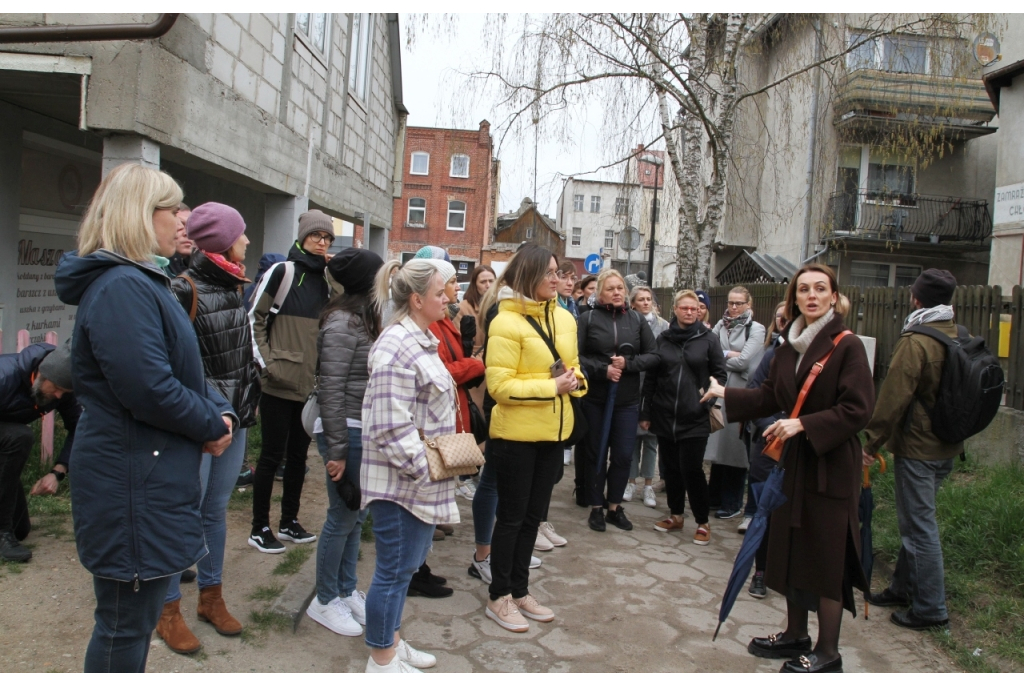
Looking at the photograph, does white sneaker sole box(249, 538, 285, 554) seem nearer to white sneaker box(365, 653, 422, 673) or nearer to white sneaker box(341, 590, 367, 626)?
white sneaker box(341, 590, 367, 626)

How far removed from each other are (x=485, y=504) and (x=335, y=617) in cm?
123

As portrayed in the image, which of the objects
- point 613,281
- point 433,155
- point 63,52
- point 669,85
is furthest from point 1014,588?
point 433,155

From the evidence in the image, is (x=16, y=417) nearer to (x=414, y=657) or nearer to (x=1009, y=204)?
(x=414, y=657)

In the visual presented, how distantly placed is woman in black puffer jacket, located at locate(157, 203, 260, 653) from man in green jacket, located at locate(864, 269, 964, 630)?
3.55 metres

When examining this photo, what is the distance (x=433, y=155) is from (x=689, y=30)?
37.6 m

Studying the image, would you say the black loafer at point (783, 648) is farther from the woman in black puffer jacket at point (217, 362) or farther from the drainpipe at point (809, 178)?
the drainpipe at point (809, 178)

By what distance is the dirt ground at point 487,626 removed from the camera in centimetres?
343

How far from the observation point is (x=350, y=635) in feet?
12.3

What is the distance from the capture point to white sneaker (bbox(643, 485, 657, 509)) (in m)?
6.98

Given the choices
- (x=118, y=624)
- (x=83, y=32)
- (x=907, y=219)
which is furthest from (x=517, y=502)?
(x=907, y=219)

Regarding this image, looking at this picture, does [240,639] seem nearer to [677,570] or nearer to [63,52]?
[677,570]

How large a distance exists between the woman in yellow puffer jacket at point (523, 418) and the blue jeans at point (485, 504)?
0.44 m

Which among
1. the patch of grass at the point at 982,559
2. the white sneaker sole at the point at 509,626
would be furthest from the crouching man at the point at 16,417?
the patch of grass at the point at 982,559

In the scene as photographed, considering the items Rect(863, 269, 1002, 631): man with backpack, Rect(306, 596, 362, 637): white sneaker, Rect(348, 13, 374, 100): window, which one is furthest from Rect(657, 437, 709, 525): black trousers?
Rect(348, 13, 374, 100): window
